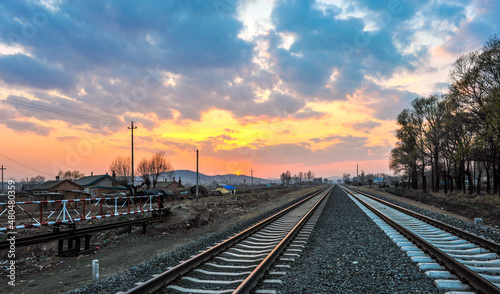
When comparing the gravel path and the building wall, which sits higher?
the gravel path

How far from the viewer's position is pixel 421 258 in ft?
23.4

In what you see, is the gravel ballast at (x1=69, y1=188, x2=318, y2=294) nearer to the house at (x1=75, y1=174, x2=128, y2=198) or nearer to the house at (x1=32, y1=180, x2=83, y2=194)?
the house at (x1=32, y1=180, x2=83, y2=194)

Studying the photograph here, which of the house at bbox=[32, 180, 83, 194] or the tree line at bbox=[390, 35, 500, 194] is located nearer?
the tree line at bbox=[390, 35, 500, 194]

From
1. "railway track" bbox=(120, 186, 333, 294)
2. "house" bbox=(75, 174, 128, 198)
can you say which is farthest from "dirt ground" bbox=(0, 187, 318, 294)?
"house" bbox=(75, 174, 128, 198)

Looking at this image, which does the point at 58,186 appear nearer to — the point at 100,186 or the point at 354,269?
the point at 100,186

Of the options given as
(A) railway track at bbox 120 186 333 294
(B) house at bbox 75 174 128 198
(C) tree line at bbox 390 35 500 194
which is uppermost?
(C) tree line at bbox 390 35 500 194

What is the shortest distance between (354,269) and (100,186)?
63.4 metres

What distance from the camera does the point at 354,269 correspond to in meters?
6.65

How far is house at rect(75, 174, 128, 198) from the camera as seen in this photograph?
56.9m

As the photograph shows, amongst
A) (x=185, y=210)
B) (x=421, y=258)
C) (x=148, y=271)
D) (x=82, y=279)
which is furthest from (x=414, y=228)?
(x=185, y=210)

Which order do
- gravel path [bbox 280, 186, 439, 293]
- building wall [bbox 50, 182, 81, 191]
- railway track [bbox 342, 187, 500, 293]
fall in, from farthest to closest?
building wall [bbox 50, 182, 81, 191] → gravel path [bbox 280, 186, 439, 293] → railway track [bbox 342, 187, 500, 293]

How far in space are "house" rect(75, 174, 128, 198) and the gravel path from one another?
57494 mm

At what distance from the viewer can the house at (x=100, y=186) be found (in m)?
56.9

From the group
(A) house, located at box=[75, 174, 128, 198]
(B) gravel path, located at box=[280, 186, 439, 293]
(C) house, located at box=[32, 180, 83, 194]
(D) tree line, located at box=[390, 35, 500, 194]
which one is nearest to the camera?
(B) gravel path, located at box=[280, 186, 439, 293]
